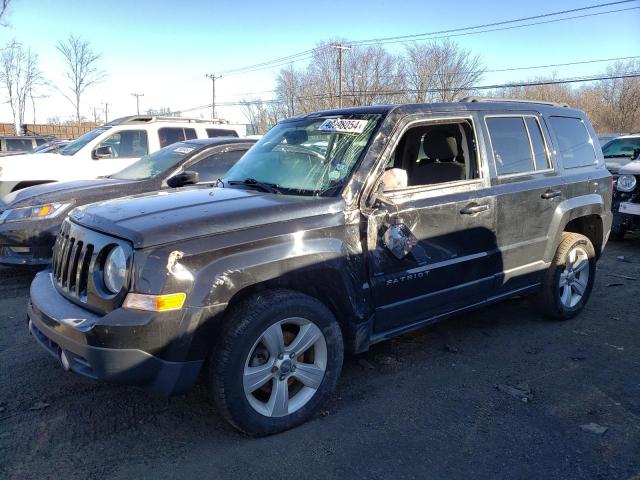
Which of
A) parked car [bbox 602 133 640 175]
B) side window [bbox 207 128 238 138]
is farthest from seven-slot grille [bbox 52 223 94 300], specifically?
parked car [bbox 602 133 640 175]

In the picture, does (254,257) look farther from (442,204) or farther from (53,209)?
(53,209)

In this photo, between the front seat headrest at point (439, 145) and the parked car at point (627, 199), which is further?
the parked car at point (627, 199)

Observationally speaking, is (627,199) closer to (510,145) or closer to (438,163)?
(510,145)

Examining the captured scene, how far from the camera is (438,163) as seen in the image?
14.6 feet

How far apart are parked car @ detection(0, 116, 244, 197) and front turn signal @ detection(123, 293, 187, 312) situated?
6.64 metres

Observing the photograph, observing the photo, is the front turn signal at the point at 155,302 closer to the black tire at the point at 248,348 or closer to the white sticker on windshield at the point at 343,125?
the black tire at the point at 248,348

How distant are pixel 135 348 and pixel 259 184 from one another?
1617mm

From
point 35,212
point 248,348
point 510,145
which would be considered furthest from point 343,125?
point 35,212

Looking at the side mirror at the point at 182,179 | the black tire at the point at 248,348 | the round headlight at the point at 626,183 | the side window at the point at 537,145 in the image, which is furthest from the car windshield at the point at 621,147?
the black tire at the point at 248,348

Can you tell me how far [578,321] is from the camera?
A: 5062mm

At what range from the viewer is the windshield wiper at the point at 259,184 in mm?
3654

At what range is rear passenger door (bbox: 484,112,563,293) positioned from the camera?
13.7 feet

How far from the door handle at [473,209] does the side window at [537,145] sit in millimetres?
925

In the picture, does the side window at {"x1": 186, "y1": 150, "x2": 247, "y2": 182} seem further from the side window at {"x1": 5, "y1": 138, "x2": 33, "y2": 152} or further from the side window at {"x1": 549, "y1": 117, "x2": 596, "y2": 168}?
the side window at {"x1": 5, "y1": 138, "x2": 33, "y2": 152}
